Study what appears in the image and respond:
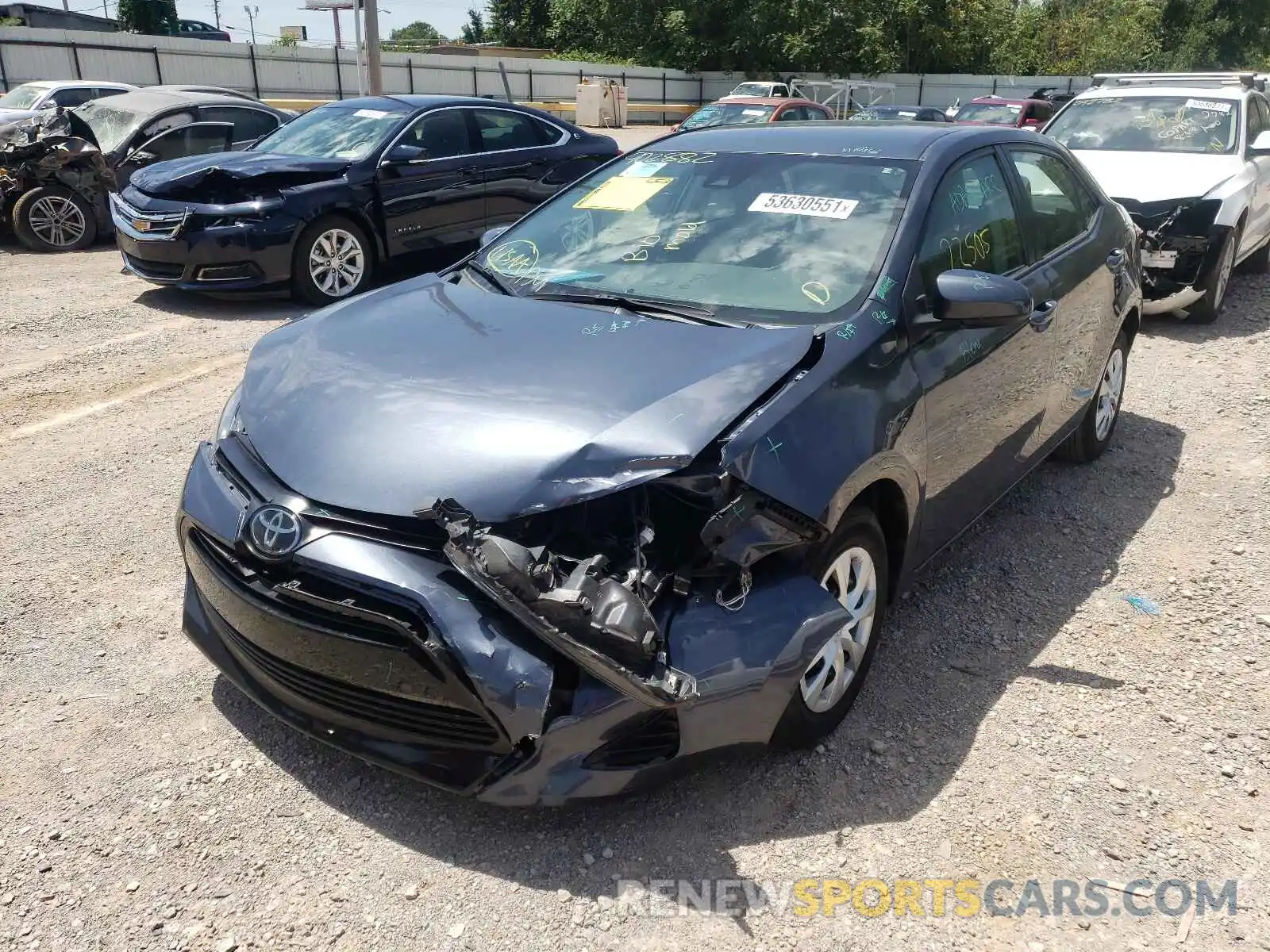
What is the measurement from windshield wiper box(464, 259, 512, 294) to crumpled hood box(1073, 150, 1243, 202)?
18.5ft

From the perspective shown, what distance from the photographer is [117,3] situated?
56.2 metres

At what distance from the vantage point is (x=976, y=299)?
3162 millimetres

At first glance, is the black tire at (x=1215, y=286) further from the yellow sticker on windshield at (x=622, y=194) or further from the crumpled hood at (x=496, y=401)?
the crumpled hood at (x=496, y=401)

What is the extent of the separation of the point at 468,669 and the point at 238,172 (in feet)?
21.4

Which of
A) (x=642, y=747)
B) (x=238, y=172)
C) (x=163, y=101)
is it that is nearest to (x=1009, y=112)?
(x=163, y=101)

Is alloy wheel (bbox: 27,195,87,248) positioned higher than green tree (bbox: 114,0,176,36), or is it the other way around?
green tree (bbox: 114,0,176,36)

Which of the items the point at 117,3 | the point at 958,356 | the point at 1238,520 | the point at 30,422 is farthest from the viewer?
the point at 117,3

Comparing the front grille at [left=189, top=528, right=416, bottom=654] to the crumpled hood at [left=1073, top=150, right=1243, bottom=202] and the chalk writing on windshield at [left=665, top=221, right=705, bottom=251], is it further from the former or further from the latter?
the crumpled hood at [left=1073, top=150, right=1243, bottom=202]

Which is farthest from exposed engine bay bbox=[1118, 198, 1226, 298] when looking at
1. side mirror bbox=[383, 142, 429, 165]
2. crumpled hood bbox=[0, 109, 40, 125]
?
crumpled hood bbox=[0, 109, 40, 125]

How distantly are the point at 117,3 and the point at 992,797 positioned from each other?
67259 mm

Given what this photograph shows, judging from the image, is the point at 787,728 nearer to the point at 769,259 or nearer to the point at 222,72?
the point at 769,259

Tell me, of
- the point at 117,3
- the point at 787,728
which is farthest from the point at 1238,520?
the point at 117,3

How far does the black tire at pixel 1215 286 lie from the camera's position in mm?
7672

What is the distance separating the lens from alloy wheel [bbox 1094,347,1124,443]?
198 inches
